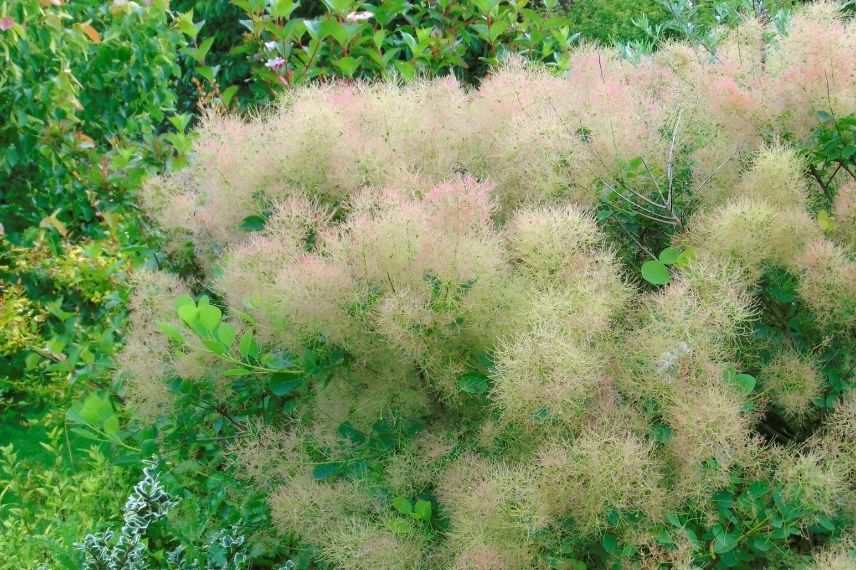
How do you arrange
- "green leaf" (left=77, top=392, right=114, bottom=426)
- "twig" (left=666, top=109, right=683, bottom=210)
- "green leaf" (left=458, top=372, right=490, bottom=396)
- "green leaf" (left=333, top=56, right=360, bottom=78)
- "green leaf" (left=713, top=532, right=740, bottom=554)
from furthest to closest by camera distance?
1. "green leaf" (left=333, top=56, right=360, bottom=78)
2. "green leaf" (left=77, top=392, right=114, bottom=426)
3. "twig" (left=666, top=109, right=683, bottom=210)
4. "green leaf" (left=458, top=372, right=490, bottom=396)
5. "green leaf" (left=713, top=532, right=740, bottom=554)

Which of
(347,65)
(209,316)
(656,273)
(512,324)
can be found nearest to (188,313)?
(209,316)

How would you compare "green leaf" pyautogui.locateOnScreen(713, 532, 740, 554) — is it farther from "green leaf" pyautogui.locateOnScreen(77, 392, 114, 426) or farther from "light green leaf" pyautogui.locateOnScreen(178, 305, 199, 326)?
"green leaf" pyautogui.locateOnScreen(77, 392, 114, 426)

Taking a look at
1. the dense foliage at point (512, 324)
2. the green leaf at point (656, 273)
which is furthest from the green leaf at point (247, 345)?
the green leaf at point (656, 273)

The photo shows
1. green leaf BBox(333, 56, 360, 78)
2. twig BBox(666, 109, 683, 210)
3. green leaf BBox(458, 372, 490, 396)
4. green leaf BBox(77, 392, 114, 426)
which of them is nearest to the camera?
green leaf BBox(458, 372, 490, 396)

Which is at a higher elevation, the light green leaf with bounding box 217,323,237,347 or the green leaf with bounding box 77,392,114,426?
the light green leaf with bounding box 217,323,237,347

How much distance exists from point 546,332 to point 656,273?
0.30m

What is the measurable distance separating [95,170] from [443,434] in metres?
2.78

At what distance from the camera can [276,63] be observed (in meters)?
3.75

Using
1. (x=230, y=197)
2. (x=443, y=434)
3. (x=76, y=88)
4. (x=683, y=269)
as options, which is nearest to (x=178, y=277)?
(x=230, y=197)

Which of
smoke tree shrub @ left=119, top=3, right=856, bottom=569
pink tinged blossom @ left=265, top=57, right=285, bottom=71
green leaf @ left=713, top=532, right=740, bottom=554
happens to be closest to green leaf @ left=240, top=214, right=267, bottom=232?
smoke tree shrub @ left=119, top=3, right=856, bottom=569

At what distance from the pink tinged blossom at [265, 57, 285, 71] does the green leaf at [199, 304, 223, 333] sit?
220cm

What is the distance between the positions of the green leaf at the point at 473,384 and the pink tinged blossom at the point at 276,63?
2.40 m

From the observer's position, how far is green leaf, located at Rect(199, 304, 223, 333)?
1.77 m

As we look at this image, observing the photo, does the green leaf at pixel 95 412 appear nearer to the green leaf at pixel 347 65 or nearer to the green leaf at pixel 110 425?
the green leaf at pixel 110 425
